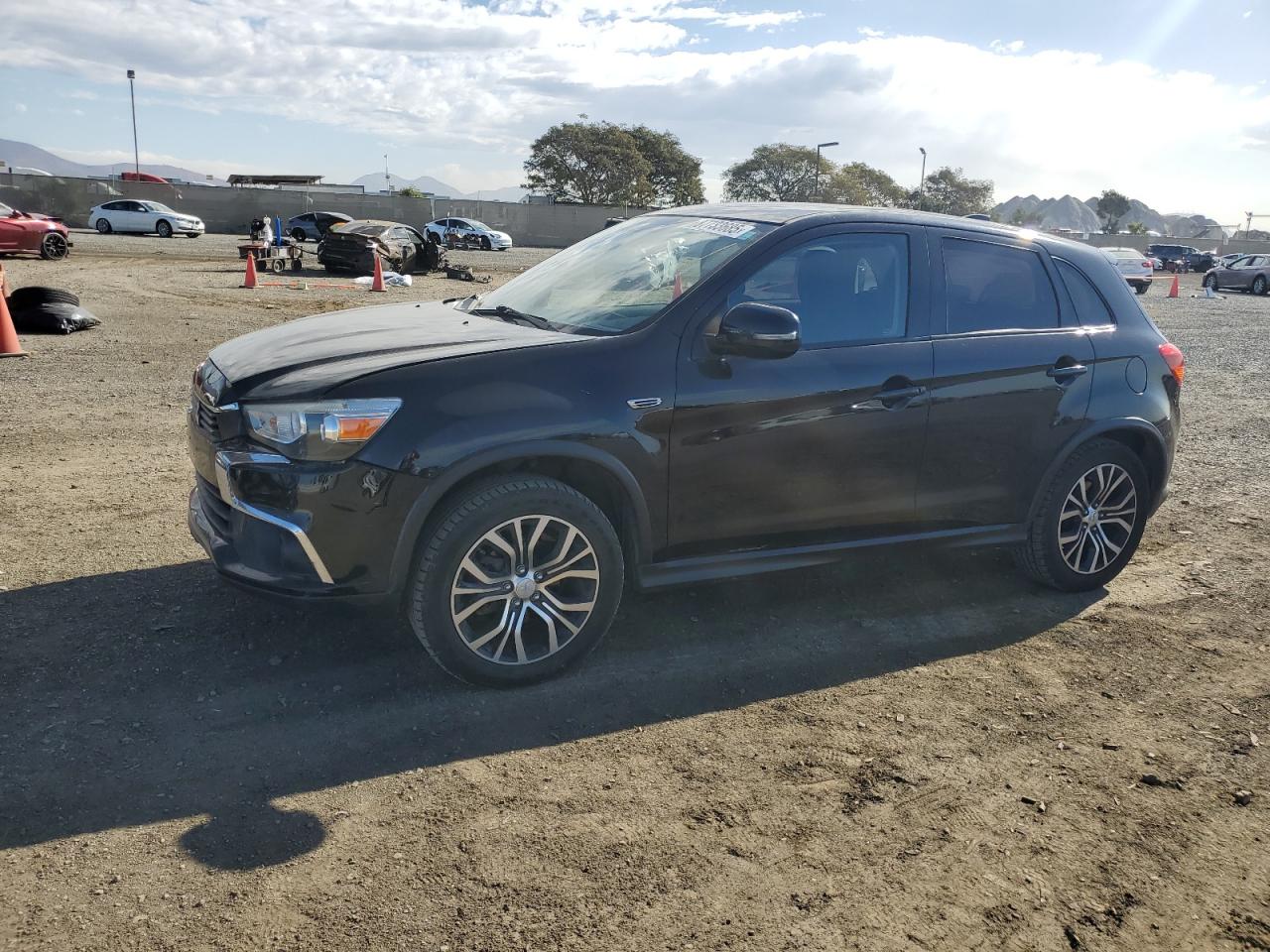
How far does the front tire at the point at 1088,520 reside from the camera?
5102 millimetres

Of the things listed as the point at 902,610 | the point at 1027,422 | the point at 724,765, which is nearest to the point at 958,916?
the point at 724,765

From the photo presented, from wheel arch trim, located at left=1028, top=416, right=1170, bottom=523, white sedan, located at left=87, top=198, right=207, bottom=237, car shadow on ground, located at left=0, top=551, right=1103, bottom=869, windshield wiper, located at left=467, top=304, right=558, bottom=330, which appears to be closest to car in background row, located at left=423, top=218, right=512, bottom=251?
white sedan, located at left=87, top=198, right=207, bottom=237

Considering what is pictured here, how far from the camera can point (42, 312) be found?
480 inches

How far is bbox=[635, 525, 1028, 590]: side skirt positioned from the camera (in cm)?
421

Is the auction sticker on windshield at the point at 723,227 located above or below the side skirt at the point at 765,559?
above

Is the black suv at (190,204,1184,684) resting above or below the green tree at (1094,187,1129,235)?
below

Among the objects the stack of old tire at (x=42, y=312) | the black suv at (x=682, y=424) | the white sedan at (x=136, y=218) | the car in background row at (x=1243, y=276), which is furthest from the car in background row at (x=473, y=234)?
the black suv at (x=682, y=424)

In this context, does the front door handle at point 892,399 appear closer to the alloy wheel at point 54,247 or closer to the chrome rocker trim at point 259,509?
the chrome rocker trim at point 259,509

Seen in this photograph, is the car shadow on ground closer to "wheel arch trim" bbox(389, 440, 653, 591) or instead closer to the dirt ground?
the dirt ground

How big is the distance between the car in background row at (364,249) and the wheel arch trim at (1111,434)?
18.9m

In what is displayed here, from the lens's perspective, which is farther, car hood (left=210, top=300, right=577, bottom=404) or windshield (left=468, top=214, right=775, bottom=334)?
windshield (left=468, top=214, right=775, bottom=334)

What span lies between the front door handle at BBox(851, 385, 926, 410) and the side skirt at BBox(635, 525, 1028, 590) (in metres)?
0.61

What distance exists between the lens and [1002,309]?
16.2 ft

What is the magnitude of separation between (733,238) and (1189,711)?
2.72 m
